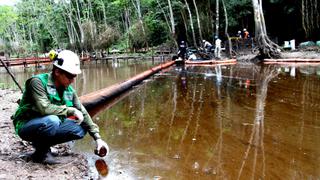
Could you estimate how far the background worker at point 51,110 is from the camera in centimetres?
370

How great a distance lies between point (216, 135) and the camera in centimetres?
526

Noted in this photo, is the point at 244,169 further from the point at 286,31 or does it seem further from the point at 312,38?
the point at 286,31

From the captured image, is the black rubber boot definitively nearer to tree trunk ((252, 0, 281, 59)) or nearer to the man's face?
the man's face

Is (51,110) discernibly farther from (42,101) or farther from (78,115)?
(78,115)

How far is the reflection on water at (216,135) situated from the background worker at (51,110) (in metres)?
0.62

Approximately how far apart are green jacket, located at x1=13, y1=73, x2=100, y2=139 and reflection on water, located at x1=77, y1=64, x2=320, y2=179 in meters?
0.79

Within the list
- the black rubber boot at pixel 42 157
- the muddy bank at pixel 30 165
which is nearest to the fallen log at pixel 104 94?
the muddy bank at pixel 30 165

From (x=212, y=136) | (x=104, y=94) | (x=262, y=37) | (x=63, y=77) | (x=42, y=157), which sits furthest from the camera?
(x=262, y=37)

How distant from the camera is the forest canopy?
28.5 m

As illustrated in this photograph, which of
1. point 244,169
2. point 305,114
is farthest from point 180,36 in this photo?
point 244,169

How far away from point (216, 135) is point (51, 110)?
2.38 m

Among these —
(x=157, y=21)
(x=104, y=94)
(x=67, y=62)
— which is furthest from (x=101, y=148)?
(x=157, y=21)

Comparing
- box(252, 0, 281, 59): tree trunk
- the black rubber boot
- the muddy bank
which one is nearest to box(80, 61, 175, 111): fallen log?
the muddy bank

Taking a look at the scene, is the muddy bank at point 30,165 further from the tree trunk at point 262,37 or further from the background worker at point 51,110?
the tree trunk at point 262,37
